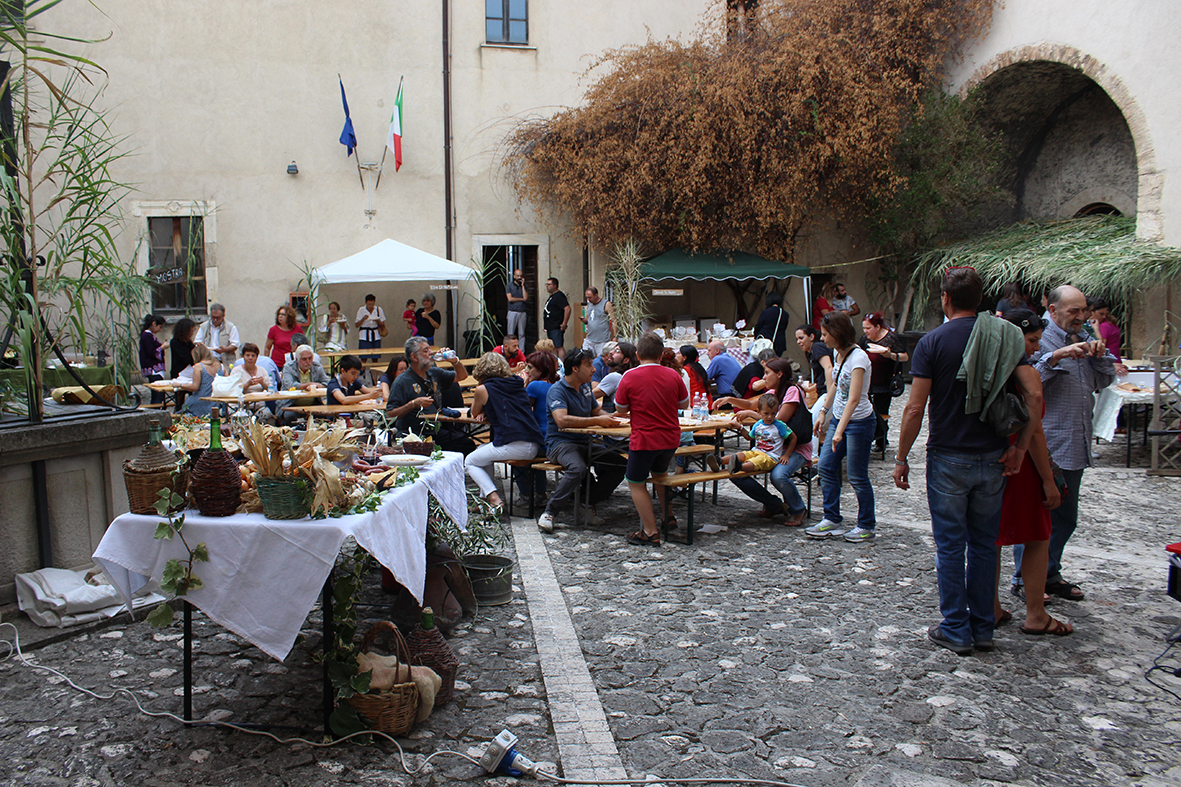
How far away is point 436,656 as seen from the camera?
3.78m

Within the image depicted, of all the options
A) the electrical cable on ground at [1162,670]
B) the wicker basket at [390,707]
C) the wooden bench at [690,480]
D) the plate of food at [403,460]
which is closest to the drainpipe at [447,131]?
the wooden bench at [690,480]

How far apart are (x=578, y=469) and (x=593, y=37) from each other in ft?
40.7

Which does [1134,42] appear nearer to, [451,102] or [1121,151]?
[1121,151]

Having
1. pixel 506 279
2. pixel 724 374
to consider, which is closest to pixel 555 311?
pixel 506 279

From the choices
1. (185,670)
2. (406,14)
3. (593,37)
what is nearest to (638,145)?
(593,37)

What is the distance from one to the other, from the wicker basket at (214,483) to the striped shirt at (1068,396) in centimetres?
404

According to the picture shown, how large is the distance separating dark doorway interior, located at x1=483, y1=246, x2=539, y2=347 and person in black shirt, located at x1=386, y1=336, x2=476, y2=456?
8868mm

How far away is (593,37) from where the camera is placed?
1692cm

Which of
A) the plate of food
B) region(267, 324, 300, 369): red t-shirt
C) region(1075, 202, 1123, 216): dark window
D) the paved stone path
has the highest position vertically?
region(1075, 202, 1123, 216): dark window

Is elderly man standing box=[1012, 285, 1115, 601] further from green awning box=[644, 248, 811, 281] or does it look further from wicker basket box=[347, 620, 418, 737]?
green awning box=[644, 248, 811, 281]

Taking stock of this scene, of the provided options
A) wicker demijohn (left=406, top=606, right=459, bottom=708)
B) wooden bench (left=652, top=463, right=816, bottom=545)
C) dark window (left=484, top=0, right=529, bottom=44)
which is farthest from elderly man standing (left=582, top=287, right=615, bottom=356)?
wicker demijohn (left=406, top=606, right=459, bottom=708)

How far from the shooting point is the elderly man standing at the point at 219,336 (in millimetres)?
12322

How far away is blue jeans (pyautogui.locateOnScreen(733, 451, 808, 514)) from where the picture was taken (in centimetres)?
702

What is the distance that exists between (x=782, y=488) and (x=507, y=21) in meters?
12.5
